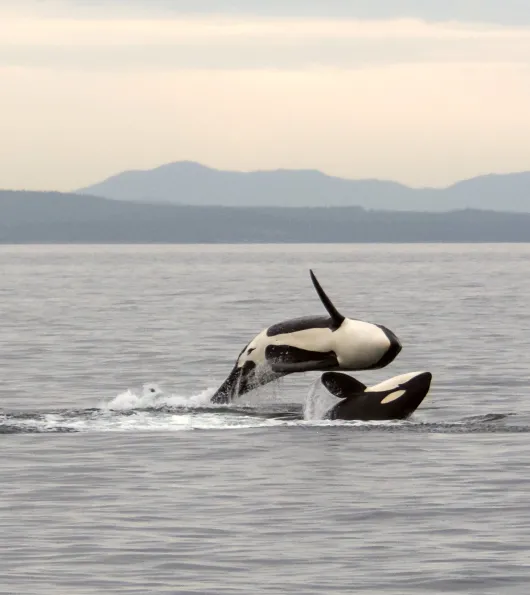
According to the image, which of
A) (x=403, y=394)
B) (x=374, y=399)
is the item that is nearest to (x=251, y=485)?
(x=374, y=399)

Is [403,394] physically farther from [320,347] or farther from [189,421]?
[189,421]

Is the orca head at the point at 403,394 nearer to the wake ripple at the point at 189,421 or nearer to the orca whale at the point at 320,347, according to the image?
the wake ripple at the point at 189,421

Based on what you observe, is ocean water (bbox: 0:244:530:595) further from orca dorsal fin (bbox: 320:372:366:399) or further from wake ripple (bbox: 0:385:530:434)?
orca dorsal fin (bbox: 320:372:366:399)

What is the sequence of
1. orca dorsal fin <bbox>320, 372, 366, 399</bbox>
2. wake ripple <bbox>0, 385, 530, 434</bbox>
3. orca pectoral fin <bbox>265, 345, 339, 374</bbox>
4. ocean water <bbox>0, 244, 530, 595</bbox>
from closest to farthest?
ocean water <bbox>0, 244, 530, 595</bbox> → orca pectoral fin <bbox>265, 345, 339, 374</bbox> → wake ripple <bbox>0, 385, 530, 434</bbox> → orca dorsal fin <bbox>320, 372, 366, 399</bbox>

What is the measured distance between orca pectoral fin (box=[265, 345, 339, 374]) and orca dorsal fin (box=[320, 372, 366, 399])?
570 millimetres

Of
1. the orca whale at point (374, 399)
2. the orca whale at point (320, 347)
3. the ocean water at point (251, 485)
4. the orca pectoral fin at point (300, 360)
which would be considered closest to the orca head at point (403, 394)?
the orca whale at point (374, 399)

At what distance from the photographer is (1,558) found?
Answer: 17156mm

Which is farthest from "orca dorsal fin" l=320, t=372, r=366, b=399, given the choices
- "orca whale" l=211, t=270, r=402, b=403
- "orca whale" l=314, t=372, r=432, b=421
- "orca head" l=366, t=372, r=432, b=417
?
"orca whale" l=211, t=270, r=402, b=403

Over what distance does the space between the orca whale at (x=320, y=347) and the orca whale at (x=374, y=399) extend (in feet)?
3.26

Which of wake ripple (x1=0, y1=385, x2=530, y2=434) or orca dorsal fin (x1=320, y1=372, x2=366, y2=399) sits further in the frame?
orca dorsal fin (x1=320, y1=372, x2=366, y2=399)

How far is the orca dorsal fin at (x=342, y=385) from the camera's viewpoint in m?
27.1

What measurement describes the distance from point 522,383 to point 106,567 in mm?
21054

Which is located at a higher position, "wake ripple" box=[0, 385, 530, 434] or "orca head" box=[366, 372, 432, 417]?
"orca head" box=[366, 372, 432, 417]

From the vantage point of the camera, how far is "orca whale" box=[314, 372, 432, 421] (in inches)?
1081
